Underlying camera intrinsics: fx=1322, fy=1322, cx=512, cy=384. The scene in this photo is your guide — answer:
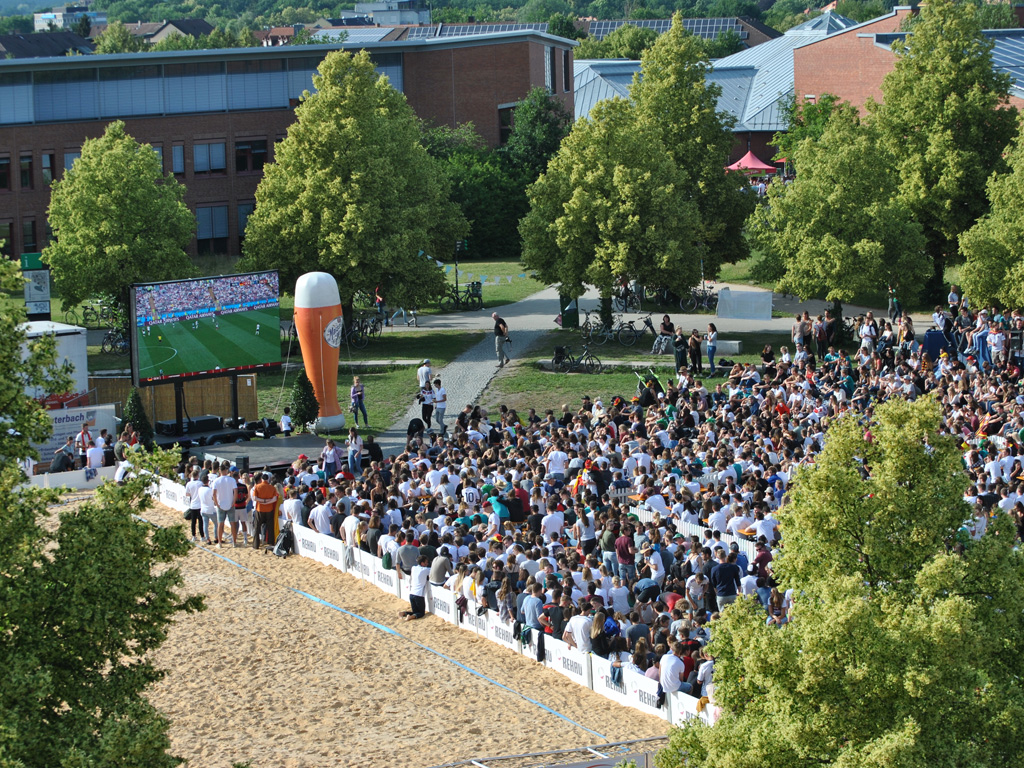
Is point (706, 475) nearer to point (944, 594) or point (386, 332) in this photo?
point (944, 594)

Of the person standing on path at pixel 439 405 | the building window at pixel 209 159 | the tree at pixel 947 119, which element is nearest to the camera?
the person standing on path at pixel 439 405

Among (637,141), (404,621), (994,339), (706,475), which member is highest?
(637,141)

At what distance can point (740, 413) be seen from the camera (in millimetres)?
25922

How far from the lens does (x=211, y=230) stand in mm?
60344

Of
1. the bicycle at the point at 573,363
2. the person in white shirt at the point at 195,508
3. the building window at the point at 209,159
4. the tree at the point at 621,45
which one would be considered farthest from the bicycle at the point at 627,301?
the tree at the point at 621,45

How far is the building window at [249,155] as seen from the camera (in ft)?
196

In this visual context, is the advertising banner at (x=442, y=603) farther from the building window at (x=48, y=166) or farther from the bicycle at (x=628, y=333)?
the building window at (x=48, y=166)

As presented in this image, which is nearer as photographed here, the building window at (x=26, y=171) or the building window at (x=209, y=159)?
the building window at (x=26, y=171)

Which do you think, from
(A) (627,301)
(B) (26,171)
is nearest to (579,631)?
(A) (627,301)

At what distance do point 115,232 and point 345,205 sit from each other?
8.43 m

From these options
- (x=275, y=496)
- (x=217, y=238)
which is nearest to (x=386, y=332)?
(x=217, y=238)

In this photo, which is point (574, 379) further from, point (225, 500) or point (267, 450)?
point (225, 500)

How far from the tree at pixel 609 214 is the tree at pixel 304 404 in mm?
10602

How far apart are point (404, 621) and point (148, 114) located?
1734 inches
